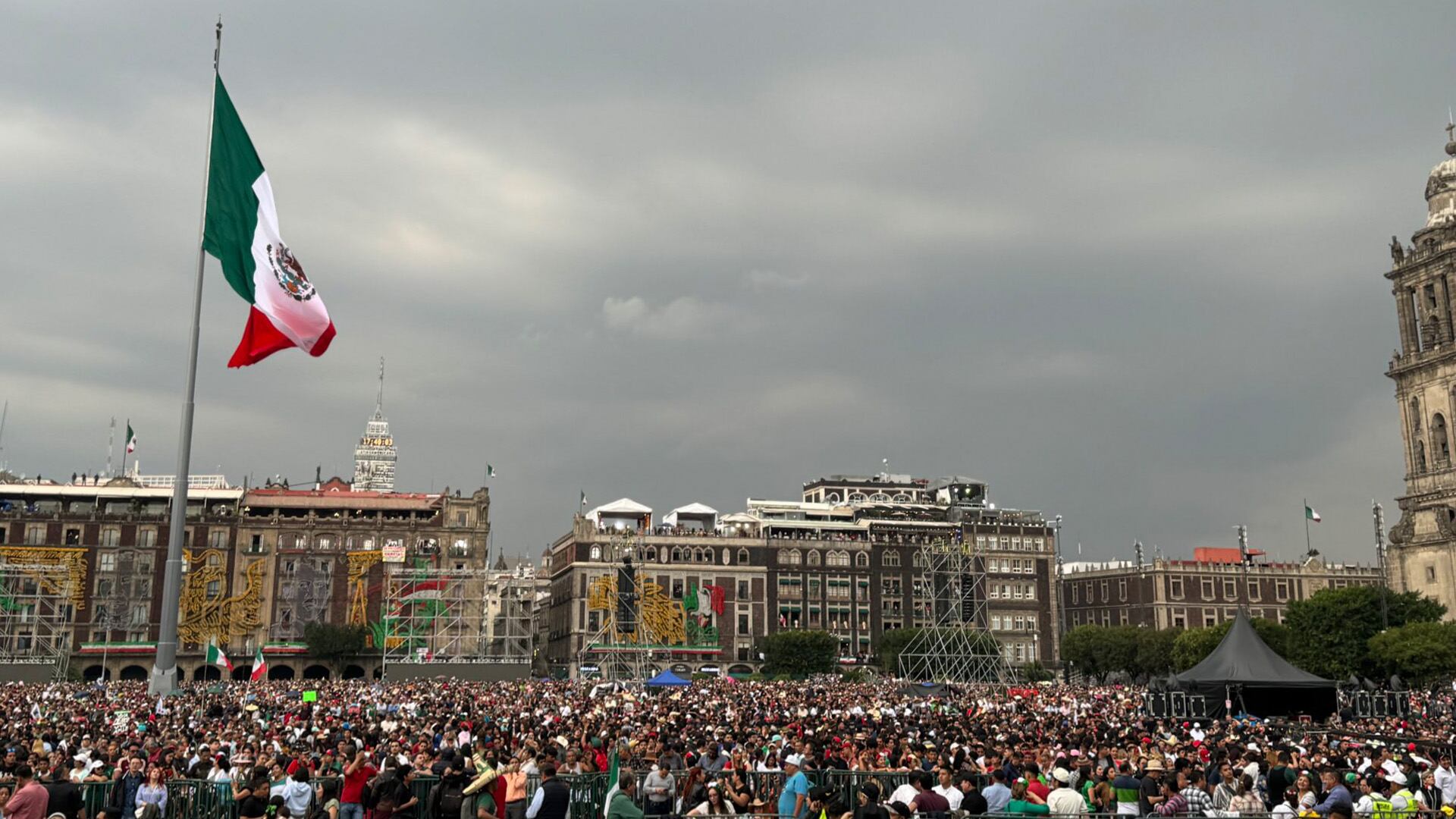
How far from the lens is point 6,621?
80188 millimetres

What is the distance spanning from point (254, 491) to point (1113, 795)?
92.8 m

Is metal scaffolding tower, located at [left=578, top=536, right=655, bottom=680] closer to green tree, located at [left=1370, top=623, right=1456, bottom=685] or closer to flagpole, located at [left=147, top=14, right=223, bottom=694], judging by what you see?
green tree, located at [left=1370, top=623, right=1456, bottom=685]

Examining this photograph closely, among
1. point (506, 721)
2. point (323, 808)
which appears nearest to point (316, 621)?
point (506, 721)

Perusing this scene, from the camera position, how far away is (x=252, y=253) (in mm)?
18469

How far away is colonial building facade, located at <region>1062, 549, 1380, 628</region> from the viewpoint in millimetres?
107688

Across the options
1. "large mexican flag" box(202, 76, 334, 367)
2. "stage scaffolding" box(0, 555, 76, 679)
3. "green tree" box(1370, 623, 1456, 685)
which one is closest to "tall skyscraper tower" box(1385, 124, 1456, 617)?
"green tree" box(1370, 623, 1456, 685)

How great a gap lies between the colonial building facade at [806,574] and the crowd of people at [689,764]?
70724 mm

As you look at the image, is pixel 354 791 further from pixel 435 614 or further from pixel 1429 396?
pixel 1429 396

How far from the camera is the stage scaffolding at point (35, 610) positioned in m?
77.8

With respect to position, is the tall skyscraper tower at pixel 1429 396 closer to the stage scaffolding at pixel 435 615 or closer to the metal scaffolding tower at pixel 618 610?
the metal scaffolding tower at pixel 618 610

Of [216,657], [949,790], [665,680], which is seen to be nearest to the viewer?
[949,790]

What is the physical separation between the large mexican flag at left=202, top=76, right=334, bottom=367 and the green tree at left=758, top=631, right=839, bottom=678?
74647 millimetres

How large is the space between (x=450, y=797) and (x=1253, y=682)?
81.0ft

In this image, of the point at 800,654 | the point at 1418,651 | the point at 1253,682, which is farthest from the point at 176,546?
the point at 800,654
